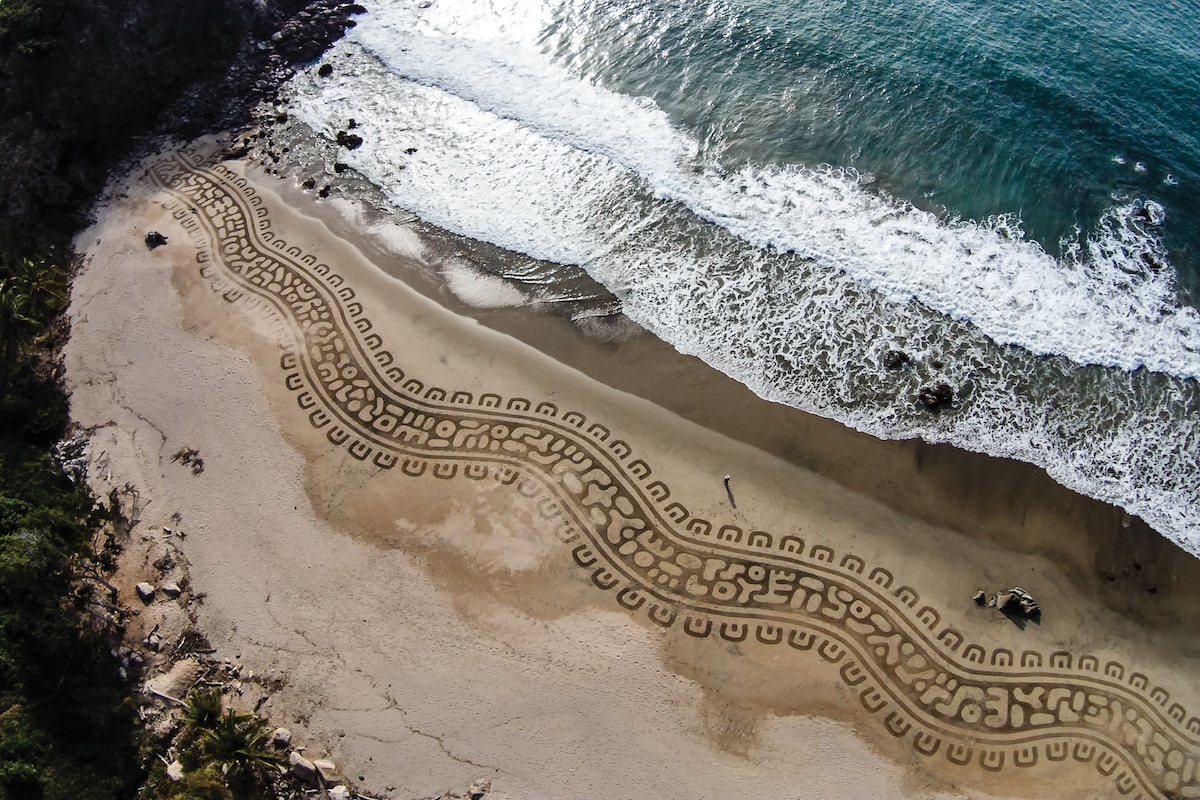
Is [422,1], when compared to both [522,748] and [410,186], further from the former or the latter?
[522,748]

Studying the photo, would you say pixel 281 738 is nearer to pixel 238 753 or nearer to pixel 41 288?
pixel 238 753

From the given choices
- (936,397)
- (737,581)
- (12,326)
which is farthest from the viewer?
(12,326)

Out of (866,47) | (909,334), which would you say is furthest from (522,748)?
(866,47)

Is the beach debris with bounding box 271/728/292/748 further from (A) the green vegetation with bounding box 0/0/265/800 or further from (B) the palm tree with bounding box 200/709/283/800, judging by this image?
(A) the green vegetation with bounding box 0/0/265/800

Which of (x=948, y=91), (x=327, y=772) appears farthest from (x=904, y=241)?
(x=327, y=772)

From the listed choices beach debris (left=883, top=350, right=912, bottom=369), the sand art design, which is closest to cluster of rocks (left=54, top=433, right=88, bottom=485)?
the sand art design

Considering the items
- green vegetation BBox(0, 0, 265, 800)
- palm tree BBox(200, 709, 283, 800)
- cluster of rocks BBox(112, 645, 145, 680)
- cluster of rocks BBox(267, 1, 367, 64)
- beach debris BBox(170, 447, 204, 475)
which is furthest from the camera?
cluster of rocks BBox(267, 1, 367, 64)
